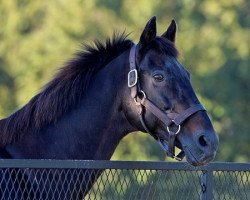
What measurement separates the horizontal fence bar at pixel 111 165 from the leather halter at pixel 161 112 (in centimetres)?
11

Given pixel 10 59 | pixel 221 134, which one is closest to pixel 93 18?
pixel 10 59

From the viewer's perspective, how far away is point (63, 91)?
19.9ft

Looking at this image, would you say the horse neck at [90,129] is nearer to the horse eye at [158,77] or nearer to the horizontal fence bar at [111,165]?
the horse eye at [158,77]

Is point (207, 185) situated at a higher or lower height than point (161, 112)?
lower

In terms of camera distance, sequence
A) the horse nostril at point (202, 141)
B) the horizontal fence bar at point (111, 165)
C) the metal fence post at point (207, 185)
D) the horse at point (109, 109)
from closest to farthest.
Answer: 1. the horizontal fence bar at point (111, 165)
2. the horse nostril at point (202, 141)
3. the horse at point (109, 109)
4. the metal fence post at point (207, 185)

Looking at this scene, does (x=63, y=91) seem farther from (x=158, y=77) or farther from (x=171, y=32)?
(x=171, y=32)

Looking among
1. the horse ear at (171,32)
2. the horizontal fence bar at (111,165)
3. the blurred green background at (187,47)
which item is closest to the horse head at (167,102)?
the horizontal fence bar at (111,165)

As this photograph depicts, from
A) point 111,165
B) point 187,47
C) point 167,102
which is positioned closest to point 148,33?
point 167,102

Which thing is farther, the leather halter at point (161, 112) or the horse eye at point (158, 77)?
the horse eye at point (158, 77)

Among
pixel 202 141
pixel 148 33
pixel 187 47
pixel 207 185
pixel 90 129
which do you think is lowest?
pixel 187 47

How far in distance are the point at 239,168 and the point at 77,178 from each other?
1141 millimetres

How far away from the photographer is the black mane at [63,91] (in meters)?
5.98

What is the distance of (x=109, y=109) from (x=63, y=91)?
0.30m

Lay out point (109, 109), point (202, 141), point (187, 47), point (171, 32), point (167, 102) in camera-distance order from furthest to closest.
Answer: point (187, 47) → point (171, 32) → point (109, 109) → point (167, 102) → point (202, 141)
